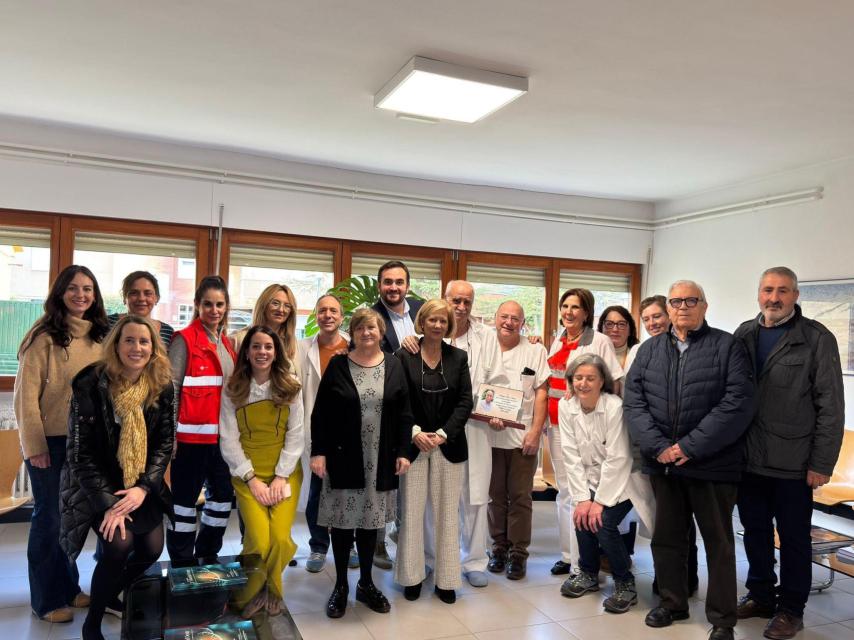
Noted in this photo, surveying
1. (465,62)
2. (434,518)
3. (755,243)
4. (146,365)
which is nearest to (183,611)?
(146,365)

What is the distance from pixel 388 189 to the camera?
248 inches

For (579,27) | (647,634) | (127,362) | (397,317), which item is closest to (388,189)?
(397,317)

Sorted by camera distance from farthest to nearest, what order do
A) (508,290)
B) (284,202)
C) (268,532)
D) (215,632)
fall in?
(508,290) < (284,202) < (268,532) < (215,632)

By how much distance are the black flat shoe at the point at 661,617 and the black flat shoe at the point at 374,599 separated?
130 centimetres

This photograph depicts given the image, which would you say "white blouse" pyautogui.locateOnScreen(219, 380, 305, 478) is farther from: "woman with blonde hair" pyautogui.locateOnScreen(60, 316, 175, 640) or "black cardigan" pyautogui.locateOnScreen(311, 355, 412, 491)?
"woman with blonde hair" pyautogui.locateOnScreen(60, 316, 175, 640)

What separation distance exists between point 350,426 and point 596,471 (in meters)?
1.35

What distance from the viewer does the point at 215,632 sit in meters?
2.28

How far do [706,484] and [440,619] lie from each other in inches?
57.0

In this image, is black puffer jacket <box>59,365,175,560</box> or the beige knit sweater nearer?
black puffer jacket <box>59,365,175,560</box>

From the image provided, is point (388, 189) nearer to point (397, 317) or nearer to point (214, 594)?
point (397, 317)

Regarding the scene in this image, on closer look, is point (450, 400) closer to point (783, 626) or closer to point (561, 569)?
point (561, 569)

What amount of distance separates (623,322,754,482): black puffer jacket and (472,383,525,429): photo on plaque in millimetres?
678

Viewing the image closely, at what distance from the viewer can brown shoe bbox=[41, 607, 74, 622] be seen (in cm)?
314

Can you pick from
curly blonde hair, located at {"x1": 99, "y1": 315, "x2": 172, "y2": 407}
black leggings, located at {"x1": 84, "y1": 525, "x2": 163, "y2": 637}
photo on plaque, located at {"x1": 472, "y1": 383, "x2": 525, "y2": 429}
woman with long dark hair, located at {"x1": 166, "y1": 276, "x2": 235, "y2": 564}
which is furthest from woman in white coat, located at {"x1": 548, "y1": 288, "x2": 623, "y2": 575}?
black leggings, located at {"x1": 84, "y1": 525, "x2": 163, "y2": 637}
